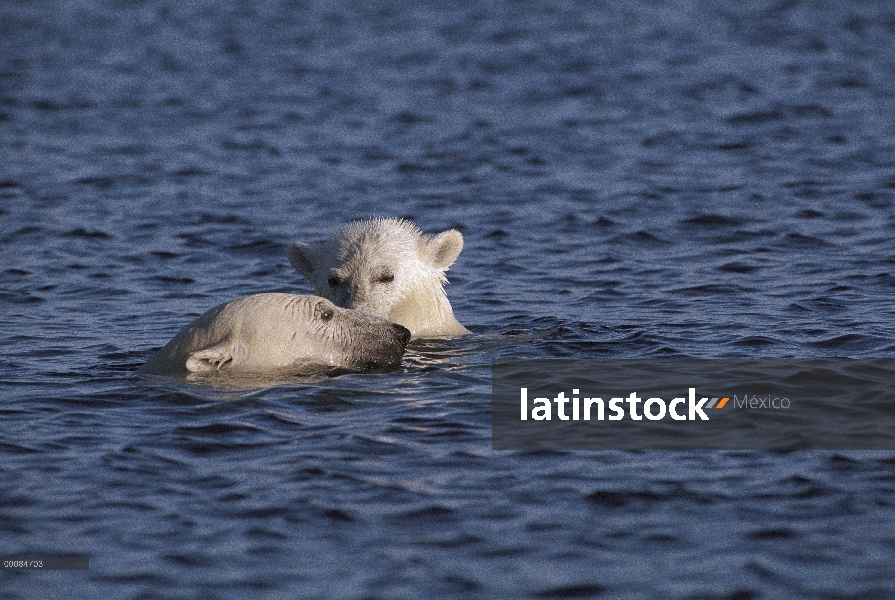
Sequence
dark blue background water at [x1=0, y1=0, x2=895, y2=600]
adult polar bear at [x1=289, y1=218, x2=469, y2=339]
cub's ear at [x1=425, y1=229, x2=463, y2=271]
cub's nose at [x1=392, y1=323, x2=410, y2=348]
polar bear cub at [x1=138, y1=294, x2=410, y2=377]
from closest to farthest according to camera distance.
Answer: dark blue background water at [x1=0, y1=0, x2=895, y2=600], polar bear cub at [x1=138, y1=294, x2=410, y2=377], cub's nose at [x1=392, y1=323, x2=410, y2=348], adult polar bear at [x1=289, y1=218, x2=469, y2=339], cub's ear at [x1=425, y1=229, x2=463, y2=271]

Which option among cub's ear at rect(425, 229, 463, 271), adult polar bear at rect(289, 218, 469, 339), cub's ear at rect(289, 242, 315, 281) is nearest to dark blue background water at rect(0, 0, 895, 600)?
adult polar bear at rect(289, 218, 469, 339)

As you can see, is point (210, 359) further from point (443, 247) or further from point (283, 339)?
point (443, 247)

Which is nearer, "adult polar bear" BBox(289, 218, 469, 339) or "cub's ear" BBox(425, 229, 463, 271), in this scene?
"adult polar bear" BBox(289, 218, 469, 339)

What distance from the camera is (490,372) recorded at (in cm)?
1032

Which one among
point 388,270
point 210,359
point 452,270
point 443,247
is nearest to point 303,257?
point 388,270

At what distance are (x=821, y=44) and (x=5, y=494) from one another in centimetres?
2424

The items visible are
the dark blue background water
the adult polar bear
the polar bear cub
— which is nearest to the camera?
the dark blue background water

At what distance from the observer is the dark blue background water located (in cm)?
662

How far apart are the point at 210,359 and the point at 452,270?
602 cm

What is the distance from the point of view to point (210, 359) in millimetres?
9539

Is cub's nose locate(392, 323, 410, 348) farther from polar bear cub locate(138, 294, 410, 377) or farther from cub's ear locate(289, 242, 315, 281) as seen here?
cub's ear locate(289, 242, 315, 281)

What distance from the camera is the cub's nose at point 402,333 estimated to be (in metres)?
10.2

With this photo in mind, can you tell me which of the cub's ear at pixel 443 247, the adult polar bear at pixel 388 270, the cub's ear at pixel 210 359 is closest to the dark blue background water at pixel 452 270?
the cub's ear at pixel 210 359

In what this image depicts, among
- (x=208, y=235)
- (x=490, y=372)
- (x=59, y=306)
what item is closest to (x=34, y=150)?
(x=208, y=235)
